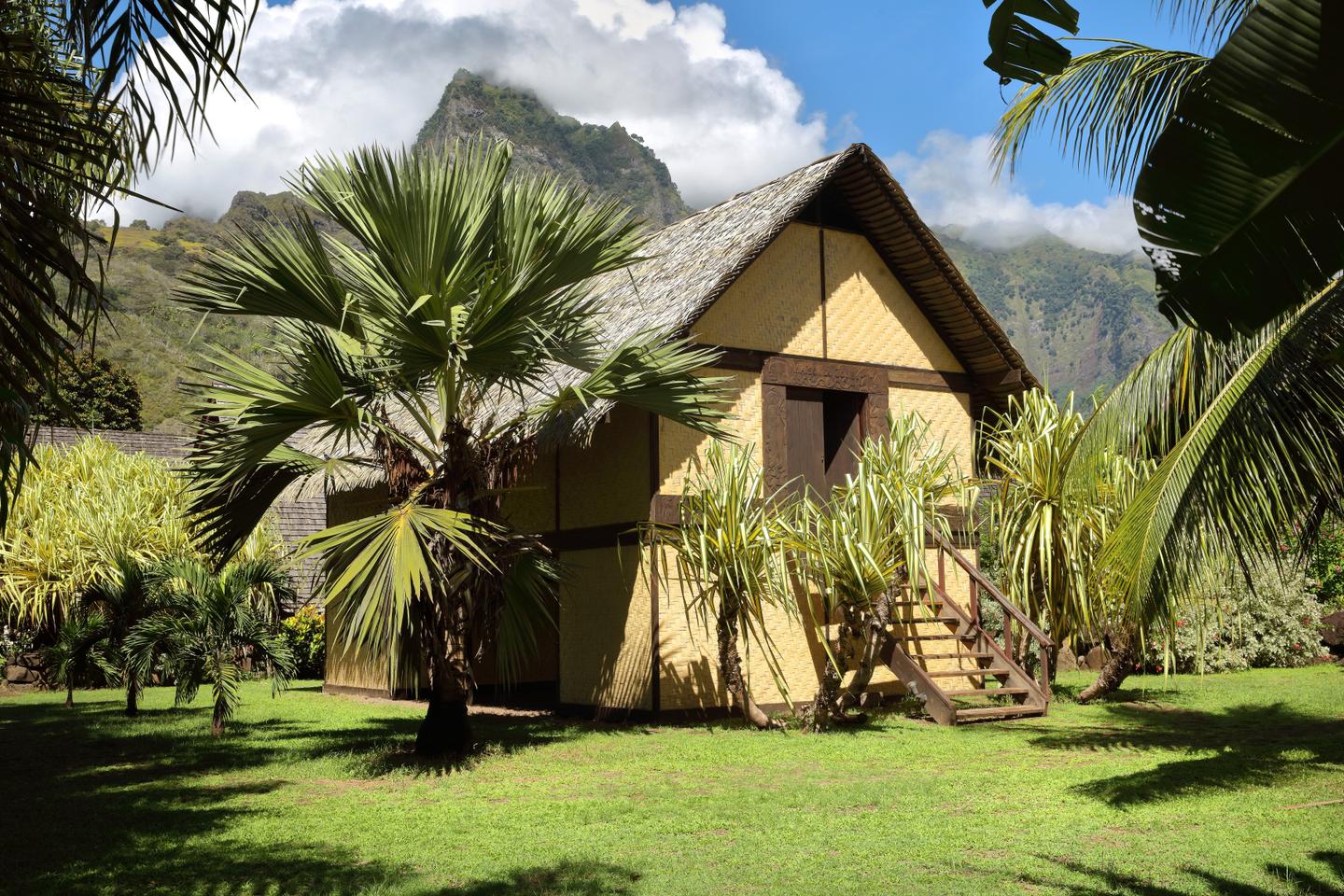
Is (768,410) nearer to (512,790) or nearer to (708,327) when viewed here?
(708,327)

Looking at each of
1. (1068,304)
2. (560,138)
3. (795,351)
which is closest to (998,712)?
(795,351)

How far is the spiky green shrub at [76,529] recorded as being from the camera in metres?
18.6

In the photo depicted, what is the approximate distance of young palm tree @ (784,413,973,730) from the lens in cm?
1059

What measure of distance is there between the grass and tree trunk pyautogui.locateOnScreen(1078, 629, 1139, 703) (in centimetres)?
69

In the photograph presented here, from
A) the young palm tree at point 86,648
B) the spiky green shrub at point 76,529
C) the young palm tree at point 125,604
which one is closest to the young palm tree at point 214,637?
the young palm tree at point 125,604

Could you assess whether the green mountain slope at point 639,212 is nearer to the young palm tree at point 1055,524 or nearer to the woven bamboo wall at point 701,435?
the woven bamboo wall at point 701,435

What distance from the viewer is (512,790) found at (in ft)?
26.6

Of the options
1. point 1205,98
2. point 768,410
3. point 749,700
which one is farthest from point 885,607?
point 1205,98

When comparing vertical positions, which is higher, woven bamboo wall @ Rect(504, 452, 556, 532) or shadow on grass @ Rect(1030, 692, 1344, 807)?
woven bamboo wall @ Rect(504, 452, 556, 532)

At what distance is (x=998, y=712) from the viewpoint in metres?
11.5

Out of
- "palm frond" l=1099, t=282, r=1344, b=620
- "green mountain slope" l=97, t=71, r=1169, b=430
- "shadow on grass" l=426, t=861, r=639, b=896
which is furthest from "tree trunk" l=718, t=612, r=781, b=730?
"green mountain slope" l=97, t=71, r=1169, b=430

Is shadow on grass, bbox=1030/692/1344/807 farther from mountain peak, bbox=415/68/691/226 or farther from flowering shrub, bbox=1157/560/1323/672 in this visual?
mountain peak, bbox=415/68/691/226

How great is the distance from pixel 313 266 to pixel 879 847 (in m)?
5.79

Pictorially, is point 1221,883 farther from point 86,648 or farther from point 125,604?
point 86,648
